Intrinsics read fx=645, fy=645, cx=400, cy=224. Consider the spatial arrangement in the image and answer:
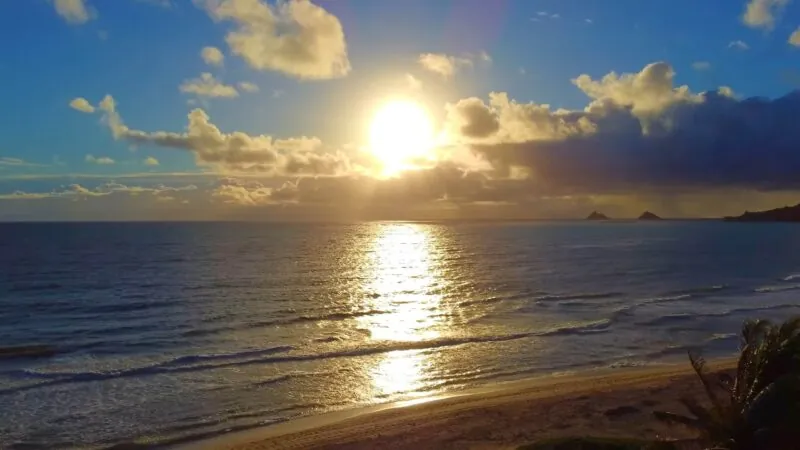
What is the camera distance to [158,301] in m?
45.7

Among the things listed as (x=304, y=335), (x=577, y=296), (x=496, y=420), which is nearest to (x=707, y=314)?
(x=577, y=296)

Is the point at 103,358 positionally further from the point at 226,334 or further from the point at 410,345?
the point at 410,345

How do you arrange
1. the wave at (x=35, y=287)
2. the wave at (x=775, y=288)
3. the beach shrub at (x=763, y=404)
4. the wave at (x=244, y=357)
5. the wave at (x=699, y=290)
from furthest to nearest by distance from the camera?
the wave at (x=35, y=287)
the wave at (x=775, y=288)
the wave at (x=699, y=290)
the wave at (x=244, y=357)
the beach shrub at (x=763, y=404)

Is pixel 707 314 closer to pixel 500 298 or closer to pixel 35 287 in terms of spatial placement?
pixel 500 298

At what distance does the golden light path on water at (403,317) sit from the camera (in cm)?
2364

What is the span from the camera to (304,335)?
32156 mm

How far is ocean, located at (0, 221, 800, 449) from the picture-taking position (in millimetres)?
20203

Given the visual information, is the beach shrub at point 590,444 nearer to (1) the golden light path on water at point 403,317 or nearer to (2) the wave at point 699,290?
(1) the golden light path on water at point 403,317

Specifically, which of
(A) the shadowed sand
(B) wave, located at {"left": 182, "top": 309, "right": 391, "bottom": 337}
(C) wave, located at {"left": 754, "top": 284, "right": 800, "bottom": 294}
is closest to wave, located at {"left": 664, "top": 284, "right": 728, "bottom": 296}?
(C) wave, located at {"left": 754, "top": 284, "right": 800, "bottom": 294}

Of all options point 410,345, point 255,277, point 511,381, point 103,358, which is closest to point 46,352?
point 103,358

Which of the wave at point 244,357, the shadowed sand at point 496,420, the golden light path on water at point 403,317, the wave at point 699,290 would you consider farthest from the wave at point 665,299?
the shadowed sand at point 496,420

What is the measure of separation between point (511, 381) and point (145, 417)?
40.1ft

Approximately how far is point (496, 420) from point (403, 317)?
20.5m

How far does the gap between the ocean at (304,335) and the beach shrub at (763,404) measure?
12263 millimetres
